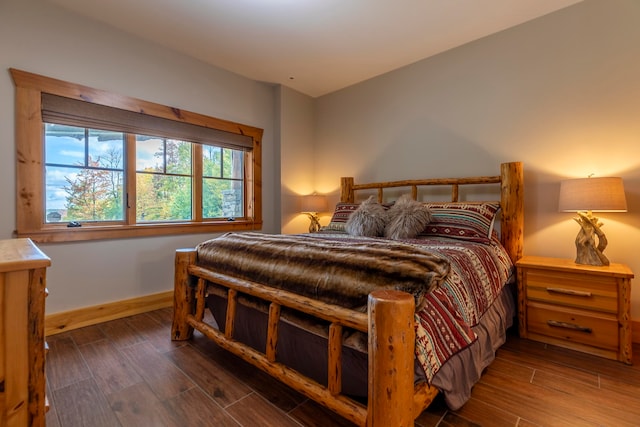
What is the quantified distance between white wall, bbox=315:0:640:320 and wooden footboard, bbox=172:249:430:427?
6.89ft

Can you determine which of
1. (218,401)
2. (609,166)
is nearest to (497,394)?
(218,401)

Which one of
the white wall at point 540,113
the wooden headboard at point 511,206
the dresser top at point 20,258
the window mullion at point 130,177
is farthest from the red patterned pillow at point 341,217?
the dresser top at point 20,258

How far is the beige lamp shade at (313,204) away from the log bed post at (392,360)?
2777mm

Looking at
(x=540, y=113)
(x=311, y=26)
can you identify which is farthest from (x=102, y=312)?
(x=540, y=113)

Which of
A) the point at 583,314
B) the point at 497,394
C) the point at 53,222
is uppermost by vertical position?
the point at 53,222

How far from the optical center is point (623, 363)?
5.93ft

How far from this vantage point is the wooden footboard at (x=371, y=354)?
962mm

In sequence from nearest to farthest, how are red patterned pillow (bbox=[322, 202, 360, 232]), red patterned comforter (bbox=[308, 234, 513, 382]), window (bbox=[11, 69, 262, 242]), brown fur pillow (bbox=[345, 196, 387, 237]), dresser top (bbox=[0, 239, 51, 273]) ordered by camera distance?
dresser top (bbox=[0, 239, 51, 273]), red patterned comforter (bbox=[308, 234, 513, 382]), window (bbox=[11, 69, 262, 242]), brown fur pillow (bbox=[345, 196, 387, 237]), red patterned pillow (bbox=[322, 202, 360, 232])

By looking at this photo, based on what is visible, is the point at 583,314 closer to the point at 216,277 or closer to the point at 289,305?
the point at 289,305

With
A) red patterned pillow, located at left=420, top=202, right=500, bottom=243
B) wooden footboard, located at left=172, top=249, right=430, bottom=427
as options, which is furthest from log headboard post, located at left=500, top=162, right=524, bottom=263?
wooden footboard, located at left=172, top=249, right=430, bottom=427

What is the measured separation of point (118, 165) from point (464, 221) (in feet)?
10.0

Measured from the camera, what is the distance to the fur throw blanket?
1.13 metres

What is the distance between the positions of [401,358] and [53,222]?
9.12 ft

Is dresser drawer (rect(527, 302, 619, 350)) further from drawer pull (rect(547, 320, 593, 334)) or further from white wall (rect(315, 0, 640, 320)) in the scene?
white wall (rect(315, 0, 640, 320))
